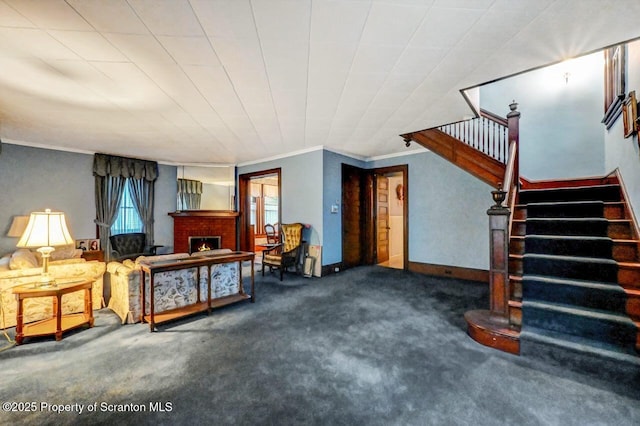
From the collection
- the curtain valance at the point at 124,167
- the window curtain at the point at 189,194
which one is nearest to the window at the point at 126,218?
the curtain valance at the point at 124,167

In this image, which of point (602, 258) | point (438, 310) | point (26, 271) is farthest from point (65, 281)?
point (602, 258)

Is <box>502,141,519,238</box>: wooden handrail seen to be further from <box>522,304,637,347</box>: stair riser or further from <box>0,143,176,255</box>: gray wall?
<box>0,143,176,255</box>: gray wall

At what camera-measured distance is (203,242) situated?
6.51 m

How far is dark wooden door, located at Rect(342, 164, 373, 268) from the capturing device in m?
5.62

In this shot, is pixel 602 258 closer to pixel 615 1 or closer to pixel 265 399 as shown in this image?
pixel 615 1

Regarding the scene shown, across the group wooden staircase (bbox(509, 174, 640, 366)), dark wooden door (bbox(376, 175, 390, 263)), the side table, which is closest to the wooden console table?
the side table

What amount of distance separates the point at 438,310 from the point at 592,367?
142cm

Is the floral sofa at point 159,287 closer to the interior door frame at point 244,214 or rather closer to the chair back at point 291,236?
the chair back at point 291,236

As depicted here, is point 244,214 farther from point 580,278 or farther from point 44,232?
point 580,278

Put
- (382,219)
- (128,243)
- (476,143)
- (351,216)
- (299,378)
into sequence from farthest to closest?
(382,219) < (351,216) < (128,243) < (476,143) < (299,378)

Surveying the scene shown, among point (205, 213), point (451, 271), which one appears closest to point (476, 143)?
point (451, 271)

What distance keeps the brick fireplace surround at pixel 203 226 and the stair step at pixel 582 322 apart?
5.85m

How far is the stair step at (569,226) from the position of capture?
2748mm

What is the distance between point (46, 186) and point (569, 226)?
8.09 meters
